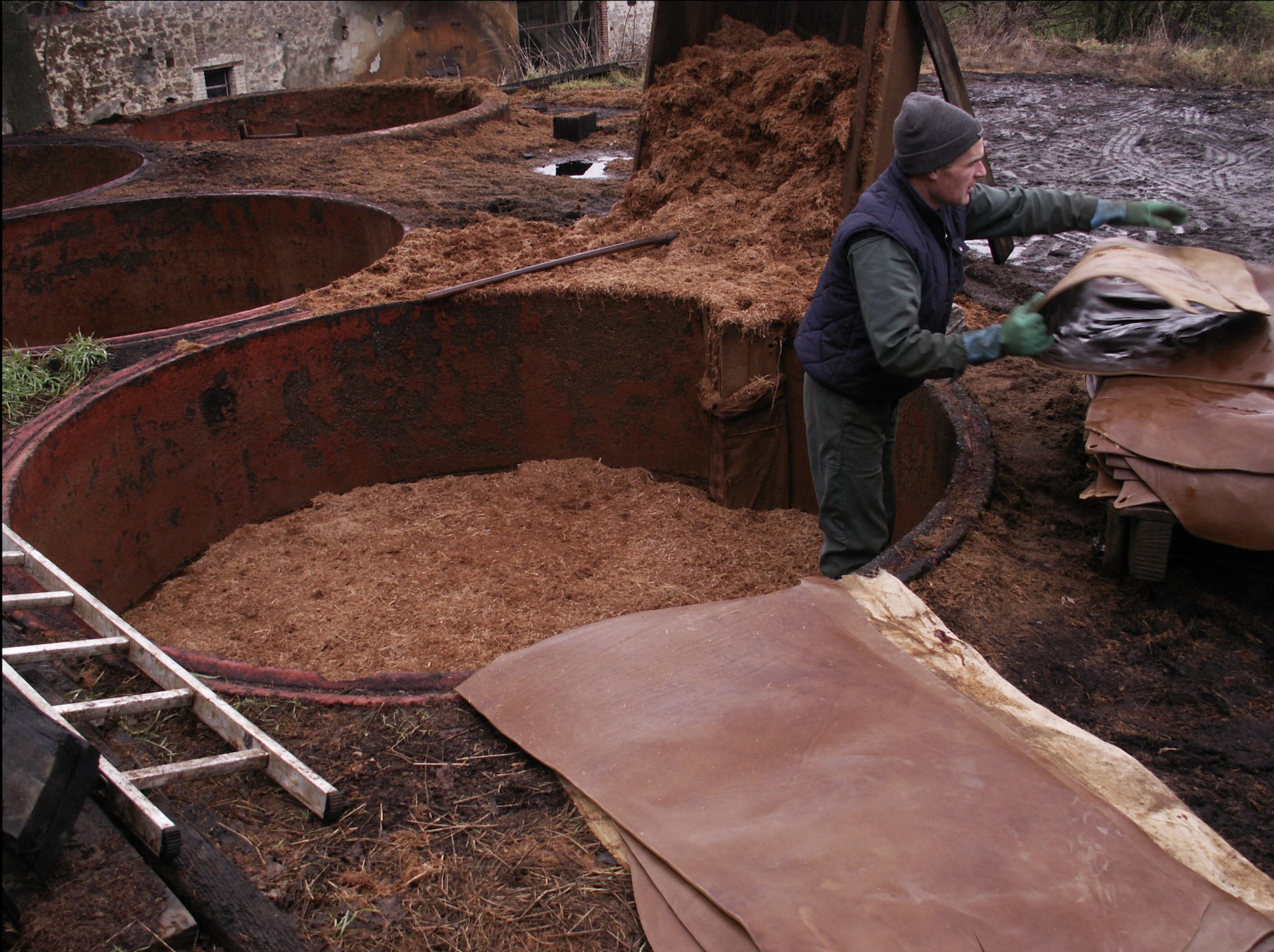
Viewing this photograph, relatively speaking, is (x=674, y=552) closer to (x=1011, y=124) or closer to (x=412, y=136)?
(x=412, y=136)

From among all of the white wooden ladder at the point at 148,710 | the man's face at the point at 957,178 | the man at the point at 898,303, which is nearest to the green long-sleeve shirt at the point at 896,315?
the man at the point at 898,303

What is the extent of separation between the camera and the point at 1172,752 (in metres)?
2.52

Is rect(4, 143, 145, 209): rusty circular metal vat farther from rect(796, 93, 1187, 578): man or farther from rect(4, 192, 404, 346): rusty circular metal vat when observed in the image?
rect(796, 93, 1187, 578): man

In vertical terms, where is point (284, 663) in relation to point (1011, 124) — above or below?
below

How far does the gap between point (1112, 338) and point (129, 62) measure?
1516 centimetres

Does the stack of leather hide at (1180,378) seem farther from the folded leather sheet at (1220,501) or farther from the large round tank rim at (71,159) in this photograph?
the large round tank rim at (71,159)

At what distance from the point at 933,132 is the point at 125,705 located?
2843mm

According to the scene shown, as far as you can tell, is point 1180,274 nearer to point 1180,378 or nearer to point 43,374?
point 1180,378

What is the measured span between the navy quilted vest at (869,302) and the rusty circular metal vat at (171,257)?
437cm

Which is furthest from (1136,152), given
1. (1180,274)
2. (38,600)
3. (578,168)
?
(38,600)

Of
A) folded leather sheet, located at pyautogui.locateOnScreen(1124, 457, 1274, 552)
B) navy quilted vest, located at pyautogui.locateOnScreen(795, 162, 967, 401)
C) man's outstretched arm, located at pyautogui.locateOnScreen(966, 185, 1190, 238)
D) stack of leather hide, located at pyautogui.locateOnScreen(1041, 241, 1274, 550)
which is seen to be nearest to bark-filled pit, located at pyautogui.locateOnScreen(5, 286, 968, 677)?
navy quilted vest, located at pyautogui.locateOnScreen(795, 162, 967, 401)

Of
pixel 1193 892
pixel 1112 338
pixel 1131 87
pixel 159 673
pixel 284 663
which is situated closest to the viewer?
pixel 1193 892

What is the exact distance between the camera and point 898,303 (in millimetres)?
3102

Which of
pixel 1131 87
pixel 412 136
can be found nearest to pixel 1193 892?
pixel 412 136
